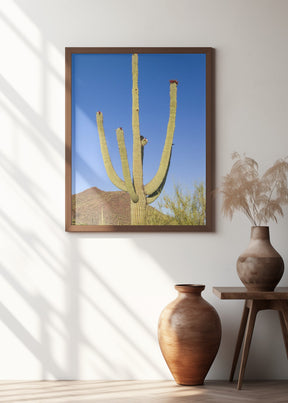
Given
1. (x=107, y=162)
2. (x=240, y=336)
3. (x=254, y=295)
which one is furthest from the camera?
(x=107, y=162)

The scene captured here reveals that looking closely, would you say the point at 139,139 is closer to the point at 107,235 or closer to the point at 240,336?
the point at 107,235

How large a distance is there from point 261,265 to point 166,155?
0.93 m

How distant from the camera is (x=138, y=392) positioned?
9.99 ft

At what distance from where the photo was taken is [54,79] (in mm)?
3426

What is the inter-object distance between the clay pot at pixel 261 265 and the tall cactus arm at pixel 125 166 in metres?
0.79

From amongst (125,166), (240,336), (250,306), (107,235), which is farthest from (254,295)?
(125,166)

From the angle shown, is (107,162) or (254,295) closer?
(254,295)

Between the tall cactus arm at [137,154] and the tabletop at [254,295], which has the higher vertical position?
the tall cactus arm at [137,154]

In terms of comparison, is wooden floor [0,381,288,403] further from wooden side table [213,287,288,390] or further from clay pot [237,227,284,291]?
clay pot [237,227,284,291]

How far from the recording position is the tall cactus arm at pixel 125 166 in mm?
3389

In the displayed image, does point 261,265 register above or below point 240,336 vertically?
above

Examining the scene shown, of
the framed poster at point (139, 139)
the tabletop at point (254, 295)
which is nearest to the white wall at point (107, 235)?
the framed poster at point (139, 139)

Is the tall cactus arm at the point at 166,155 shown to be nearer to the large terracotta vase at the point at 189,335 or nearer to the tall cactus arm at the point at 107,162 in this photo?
the tall cactus arm at the point at 107,162

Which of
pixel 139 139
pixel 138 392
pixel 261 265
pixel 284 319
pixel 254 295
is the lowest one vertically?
pixel 138 392
